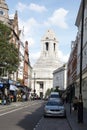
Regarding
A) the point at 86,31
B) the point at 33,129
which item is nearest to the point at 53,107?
the point at 33,129

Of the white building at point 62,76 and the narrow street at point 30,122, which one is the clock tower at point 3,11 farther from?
the white building at point 62,76

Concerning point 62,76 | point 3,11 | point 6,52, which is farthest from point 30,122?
point 62,76

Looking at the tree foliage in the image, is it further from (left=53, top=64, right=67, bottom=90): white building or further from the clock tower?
(left=53, top=64, right=67, bottom=90): white building

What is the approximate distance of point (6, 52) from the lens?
46.5 metres

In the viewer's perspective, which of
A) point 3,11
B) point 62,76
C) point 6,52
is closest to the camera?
point 6,52

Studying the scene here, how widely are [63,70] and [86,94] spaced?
13102cm

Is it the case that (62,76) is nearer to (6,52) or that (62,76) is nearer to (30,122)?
(6,52)

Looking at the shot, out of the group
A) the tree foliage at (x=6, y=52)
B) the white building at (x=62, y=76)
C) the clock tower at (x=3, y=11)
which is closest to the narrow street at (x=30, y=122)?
the tree foliage at (x=6, y=52)

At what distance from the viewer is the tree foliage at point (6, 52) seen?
46.4 m

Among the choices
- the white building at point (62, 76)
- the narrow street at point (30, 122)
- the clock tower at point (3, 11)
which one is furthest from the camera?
the white building at point (62, 76)

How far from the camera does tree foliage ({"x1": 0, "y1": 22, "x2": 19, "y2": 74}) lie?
46.4m

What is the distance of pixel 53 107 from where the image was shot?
114 feet

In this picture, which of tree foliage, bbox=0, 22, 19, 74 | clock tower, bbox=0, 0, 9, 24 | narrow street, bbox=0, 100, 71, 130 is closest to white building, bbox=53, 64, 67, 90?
clock tower, bbox=0, 0, 9, 24

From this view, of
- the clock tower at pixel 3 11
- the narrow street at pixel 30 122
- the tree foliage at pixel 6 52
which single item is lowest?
the narrow street at pixel 30 122
